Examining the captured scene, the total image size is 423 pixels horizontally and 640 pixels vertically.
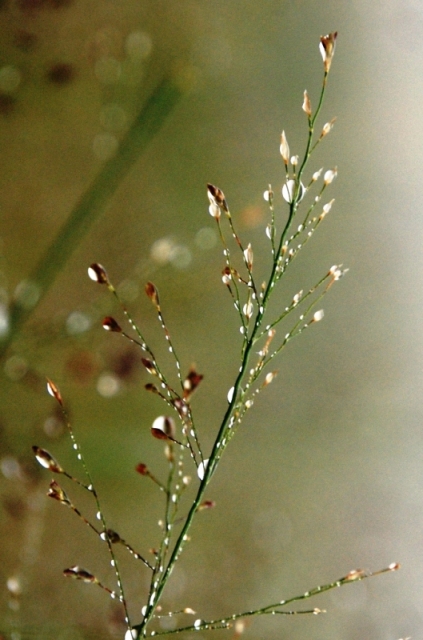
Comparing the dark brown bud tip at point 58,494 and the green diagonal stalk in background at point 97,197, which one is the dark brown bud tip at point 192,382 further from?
the green diagonal stalk in background at point 97,197

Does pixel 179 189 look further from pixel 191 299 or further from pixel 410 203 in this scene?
pixel 410 203

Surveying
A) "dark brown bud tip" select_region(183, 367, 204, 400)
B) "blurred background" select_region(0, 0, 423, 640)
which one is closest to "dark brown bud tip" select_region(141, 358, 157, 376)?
"dark brown bud tip" select_region(183, 367, 204, 400)

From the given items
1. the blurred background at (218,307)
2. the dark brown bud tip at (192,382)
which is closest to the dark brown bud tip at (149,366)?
the dark brown bud tip at (192,382)

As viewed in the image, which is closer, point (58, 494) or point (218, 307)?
point (58, 494)

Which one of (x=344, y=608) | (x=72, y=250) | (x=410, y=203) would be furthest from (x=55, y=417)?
(x=410, y=203)

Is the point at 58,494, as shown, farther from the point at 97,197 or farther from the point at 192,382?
the point at 97,197

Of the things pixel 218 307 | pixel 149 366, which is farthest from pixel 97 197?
pixel 149 366
